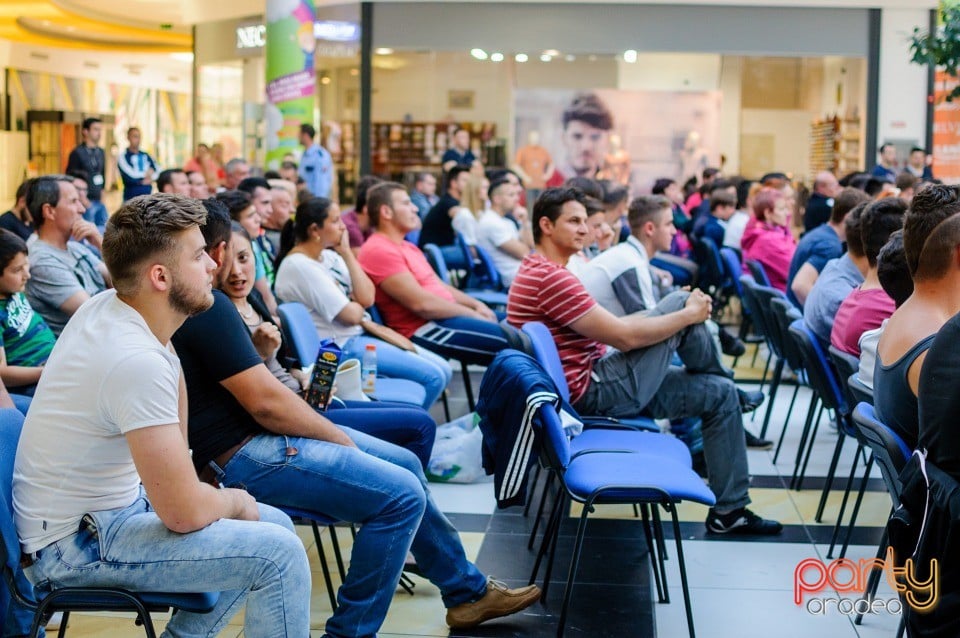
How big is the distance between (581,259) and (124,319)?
13.4 feet

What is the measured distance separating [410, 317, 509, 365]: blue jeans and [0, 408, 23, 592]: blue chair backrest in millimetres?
3396

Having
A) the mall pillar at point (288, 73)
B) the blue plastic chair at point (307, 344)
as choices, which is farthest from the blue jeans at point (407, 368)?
the mall pillar at point (288, 73)

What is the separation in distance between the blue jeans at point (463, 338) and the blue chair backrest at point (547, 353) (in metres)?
1.82

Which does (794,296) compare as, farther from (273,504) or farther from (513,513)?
(273,504)

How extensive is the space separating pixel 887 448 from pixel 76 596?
6.09 ft

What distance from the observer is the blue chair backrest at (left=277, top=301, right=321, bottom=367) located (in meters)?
4.25

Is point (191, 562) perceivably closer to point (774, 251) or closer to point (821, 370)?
point (821, 370)

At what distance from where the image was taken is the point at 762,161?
54.7ft

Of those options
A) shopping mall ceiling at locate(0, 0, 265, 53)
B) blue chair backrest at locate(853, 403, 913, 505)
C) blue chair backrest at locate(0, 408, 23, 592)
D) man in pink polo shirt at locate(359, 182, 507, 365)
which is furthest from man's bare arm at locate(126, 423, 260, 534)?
shopping mall ceiling at locate(0, 0, 265, 53)

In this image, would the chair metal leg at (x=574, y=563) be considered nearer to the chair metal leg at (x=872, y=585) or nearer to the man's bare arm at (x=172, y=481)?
the chair metal leg at (x=872, y=585)

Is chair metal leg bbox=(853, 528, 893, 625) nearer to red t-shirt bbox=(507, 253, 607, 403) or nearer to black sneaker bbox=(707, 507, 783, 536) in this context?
black sneaker bbox=(707, 507, 783, 536)

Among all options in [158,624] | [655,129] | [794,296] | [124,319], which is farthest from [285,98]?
[124,319]

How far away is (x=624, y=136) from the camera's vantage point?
16.4m

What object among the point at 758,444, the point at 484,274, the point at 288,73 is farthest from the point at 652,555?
the point at 288,73
